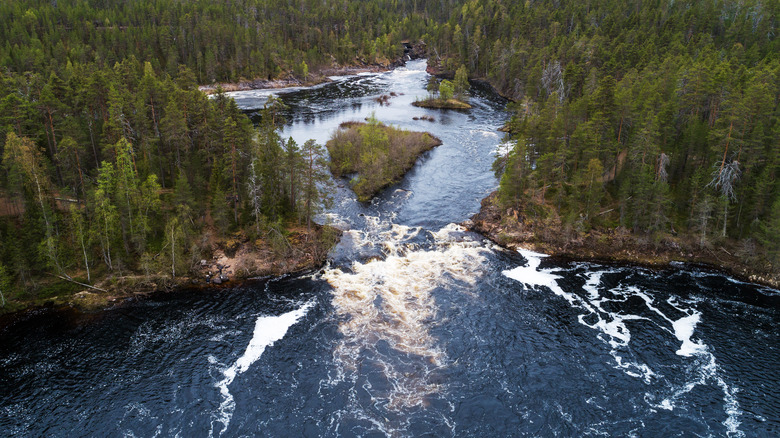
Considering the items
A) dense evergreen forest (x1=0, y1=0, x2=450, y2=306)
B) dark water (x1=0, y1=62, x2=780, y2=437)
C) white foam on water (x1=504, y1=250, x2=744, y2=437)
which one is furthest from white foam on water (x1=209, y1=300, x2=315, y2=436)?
white foam on water (x1=504, y1=250, x2=744, y2=437)

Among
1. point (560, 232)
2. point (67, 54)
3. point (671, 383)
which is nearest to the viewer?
point (671, 383)

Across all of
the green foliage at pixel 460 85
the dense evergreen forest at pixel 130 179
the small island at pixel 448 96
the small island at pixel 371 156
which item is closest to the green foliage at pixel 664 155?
the small island at pixel 371 156

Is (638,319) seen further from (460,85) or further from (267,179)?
(460,85)

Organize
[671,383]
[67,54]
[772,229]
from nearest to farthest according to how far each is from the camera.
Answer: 1. [671,383]
2. [772,229]
3. [67,54]

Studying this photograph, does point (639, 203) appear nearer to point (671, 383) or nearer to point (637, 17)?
point (671, 383)

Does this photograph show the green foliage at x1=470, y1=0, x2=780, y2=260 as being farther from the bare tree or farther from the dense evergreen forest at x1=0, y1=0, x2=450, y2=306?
the dense evergreen forest at x1=0, y1=0, x2=450, y2=306

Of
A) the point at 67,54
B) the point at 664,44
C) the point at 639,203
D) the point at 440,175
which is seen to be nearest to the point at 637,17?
the point at 664,44
